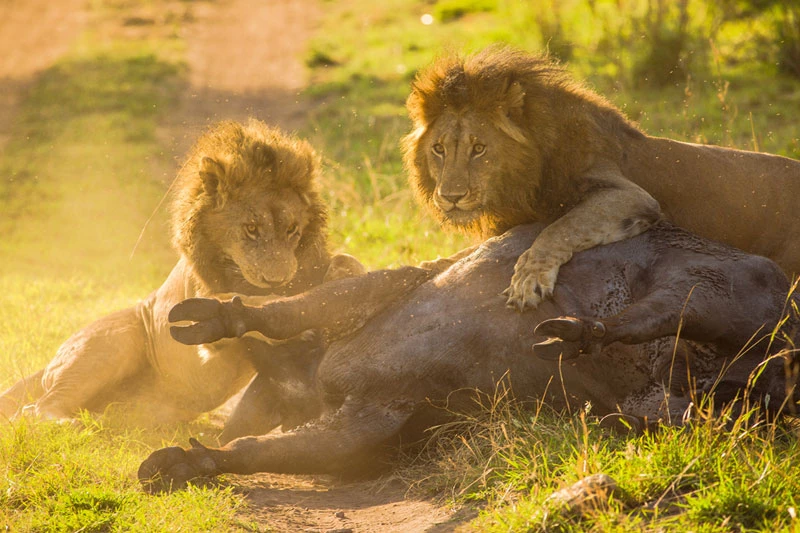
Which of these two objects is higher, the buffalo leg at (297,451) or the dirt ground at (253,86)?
the buffalo leg at (297,451)

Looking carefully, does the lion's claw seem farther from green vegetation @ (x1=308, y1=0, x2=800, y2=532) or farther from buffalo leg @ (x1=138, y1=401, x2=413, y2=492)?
green vegetation @ (x1=308, y1=0, x2=800, y2=532)

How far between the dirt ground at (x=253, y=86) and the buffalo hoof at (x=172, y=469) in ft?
0.82

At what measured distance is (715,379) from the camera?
4.12m

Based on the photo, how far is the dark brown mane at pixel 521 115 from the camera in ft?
16.4

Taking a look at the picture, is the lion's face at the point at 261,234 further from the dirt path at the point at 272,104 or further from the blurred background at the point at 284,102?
the blurred background at the point at 284,102

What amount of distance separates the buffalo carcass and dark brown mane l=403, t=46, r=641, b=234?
44 cm

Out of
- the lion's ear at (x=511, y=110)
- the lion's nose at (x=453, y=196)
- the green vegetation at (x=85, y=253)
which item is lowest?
the green vegetation at (x=85, y=253)

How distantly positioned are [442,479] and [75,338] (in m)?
2.66

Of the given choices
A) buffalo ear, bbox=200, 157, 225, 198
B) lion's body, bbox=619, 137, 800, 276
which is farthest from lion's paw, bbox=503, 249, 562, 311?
buffalo ear, bbox=200, 157, 225, 198

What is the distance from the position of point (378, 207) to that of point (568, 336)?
5579 mm

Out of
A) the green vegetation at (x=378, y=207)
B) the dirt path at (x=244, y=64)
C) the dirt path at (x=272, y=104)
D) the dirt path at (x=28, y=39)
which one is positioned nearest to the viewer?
the green vegetation at (x=378, y=207)

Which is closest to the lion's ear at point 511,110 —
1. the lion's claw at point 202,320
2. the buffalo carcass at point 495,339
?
the buffalo carcass at point 495,339

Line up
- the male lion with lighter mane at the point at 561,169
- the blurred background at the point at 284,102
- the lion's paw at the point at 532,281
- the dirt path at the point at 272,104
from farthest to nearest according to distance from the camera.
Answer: the blurred background at the point at 284,102 → the male lion with lighter mane at the point at 561,169 → the lion's paw at the point at 532,281 → the dirt path at the point at 272,104

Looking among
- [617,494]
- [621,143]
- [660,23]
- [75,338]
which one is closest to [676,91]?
[660,23]
